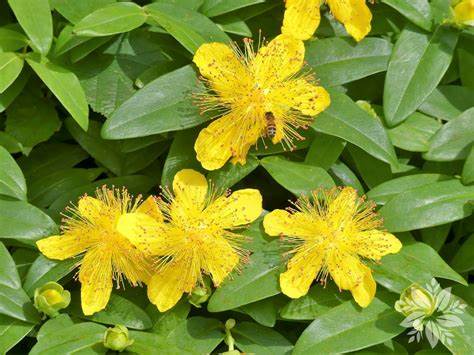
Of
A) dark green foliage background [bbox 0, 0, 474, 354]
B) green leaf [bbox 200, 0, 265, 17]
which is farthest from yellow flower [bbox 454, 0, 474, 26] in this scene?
green leaf [bbox 200, 0, 265, 17]

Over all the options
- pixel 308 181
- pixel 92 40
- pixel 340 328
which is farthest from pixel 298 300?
pixel 92 40

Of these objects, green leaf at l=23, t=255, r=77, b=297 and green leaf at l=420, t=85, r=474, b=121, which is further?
green leaf at l=420, t=85, r=474, b=121

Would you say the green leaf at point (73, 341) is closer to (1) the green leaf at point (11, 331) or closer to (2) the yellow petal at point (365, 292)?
(1) the green leaf at point (11, 331)

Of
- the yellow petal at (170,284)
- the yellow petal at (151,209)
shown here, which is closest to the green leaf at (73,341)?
the yellow petal at (170,284)

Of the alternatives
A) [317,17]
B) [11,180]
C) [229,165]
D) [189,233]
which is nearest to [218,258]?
[189,233]

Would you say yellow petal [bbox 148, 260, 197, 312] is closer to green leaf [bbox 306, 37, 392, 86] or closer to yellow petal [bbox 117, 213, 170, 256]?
yellow petal [bbox 117, 213, 170, 256]

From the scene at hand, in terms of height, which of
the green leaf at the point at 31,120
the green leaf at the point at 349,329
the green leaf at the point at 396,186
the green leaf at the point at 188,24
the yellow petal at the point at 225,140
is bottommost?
the green leaf at the point at 349,329
